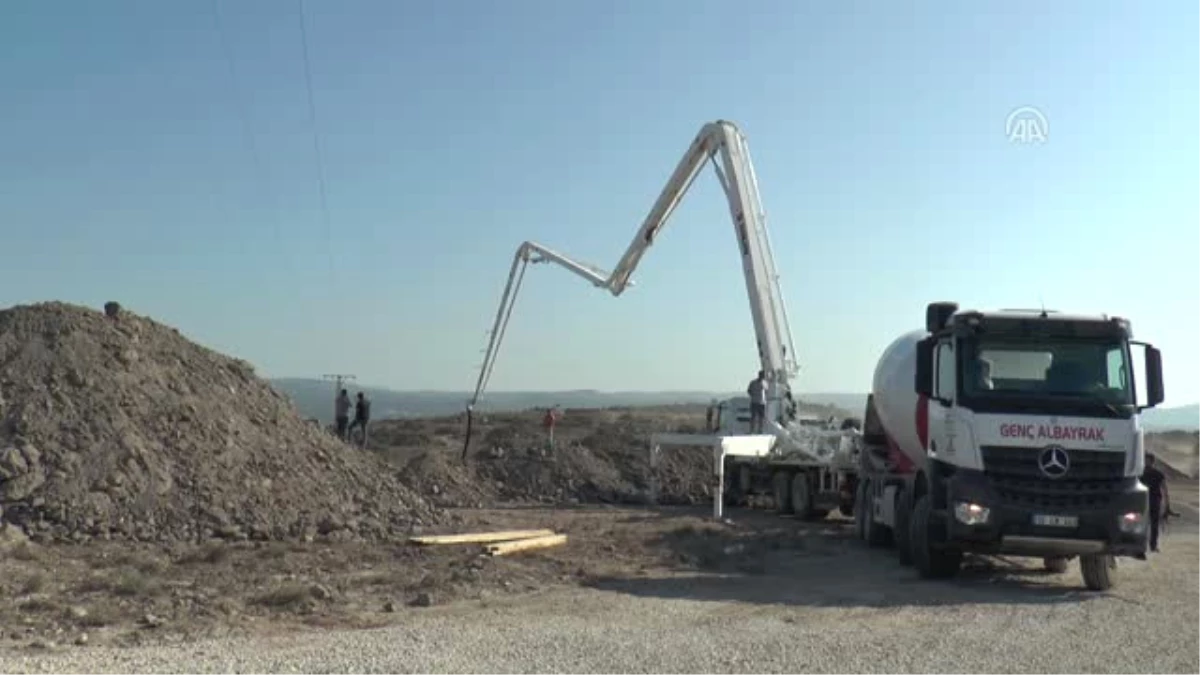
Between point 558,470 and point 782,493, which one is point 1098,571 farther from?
point 558,470

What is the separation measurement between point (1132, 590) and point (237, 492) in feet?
43.5

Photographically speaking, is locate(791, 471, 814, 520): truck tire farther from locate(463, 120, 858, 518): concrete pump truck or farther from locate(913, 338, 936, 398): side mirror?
locate(913, 338, 936, 398): side mirror

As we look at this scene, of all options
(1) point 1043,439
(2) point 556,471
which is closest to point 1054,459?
(1) point 1043,439

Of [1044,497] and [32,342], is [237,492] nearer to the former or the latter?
[32,342]

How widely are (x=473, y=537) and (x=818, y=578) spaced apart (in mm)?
5491

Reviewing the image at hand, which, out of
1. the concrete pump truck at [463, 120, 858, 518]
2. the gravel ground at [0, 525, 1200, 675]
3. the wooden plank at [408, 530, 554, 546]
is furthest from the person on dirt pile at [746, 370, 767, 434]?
the gravel ground at [0, 525, 1200, 675]

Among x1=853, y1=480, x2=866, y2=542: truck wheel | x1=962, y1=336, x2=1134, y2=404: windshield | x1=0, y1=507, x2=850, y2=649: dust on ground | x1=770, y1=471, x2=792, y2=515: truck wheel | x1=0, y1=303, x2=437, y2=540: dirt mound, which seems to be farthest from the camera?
x1=770, y1=471, x2=792, y2=515: truck wheel

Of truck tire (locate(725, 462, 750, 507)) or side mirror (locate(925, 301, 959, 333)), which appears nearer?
side mirror (locate(925, 301, 959, 333))

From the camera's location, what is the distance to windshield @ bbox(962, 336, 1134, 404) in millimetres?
15445

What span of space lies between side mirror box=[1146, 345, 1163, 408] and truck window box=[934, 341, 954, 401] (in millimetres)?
2314

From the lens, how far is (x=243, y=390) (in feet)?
78.3

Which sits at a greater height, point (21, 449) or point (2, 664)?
point (21, 449)

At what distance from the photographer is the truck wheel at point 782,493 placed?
28.0 metres

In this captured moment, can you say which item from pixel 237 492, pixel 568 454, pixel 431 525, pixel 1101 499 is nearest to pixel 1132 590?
pixel 1101 499
